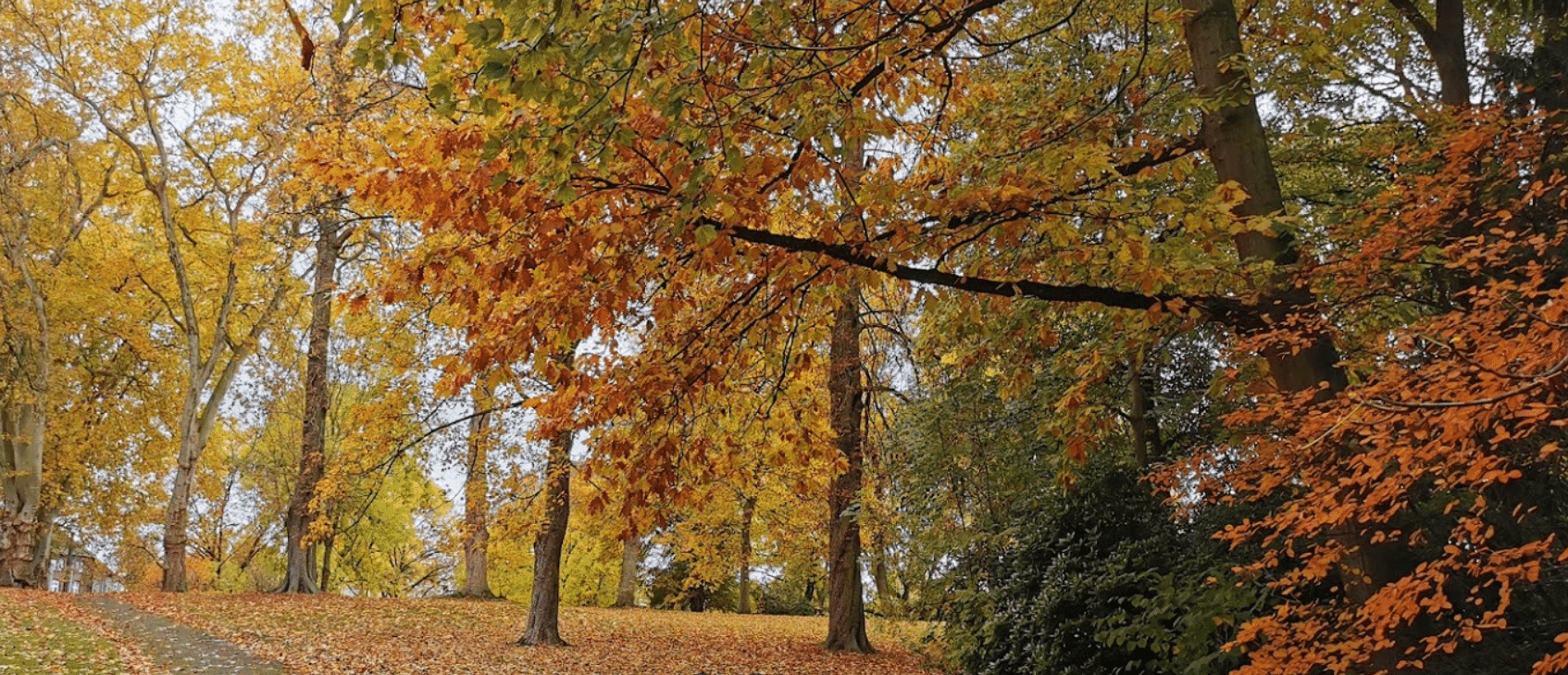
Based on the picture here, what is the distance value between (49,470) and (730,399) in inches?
823

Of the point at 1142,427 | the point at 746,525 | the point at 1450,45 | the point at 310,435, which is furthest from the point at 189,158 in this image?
the point at 1450,45

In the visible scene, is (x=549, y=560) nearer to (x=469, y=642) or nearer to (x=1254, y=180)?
(x=469, y=642)

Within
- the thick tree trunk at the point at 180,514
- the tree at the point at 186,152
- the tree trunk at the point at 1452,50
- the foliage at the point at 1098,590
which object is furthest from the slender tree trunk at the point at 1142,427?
the thick tree trunk at the point at 180,514

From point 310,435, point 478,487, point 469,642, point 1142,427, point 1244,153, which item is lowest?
point 469,642

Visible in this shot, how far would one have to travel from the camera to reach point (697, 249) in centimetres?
400

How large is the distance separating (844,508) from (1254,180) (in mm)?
7765

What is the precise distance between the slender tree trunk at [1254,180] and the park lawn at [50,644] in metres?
8.35

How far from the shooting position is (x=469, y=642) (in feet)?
36.2

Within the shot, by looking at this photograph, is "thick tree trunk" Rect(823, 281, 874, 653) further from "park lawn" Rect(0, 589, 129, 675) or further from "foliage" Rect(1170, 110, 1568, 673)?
"park lawn" Rect(0, 589, 129, 675)

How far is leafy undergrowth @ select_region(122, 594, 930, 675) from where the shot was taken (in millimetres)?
9109

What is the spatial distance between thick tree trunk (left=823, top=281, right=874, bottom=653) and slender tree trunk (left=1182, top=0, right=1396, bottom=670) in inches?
275

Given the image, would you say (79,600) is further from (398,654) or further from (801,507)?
(801,507)

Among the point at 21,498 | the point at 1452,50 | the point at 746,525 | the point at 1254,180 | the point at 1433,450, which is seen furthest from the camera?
the point at 746,525

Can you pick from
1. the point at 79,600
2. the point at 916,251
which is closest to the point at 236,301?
the point at 79,600
